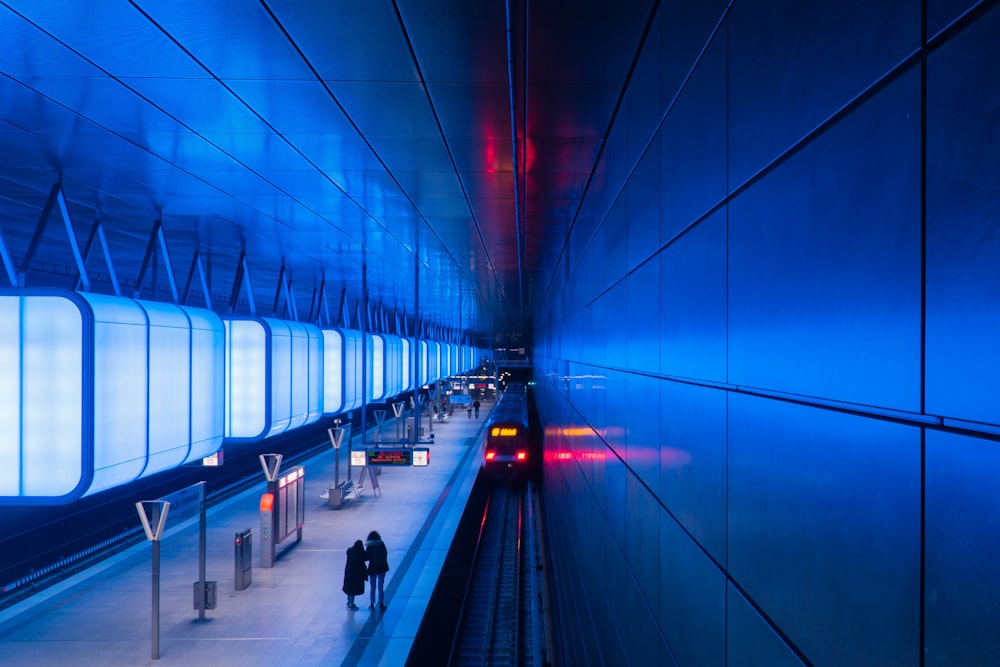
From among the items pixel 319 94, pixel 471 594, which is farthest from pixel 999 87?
pixel 471 594

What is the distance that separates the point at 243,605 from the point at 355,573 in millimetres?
2073

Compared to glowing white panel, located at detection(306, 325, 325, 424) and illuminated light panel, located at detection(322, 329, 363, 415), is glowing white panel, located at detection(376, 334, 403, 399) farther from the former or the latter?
glowing white panel, located at detection(306, 325, 325, 424)

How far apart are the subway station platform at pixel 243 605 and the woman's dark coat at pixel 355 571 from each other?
15.9 inches

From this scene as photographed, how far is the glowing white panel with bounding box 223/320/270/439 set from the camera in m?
9.05

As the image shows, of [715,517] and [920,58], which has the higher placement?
[920,58]

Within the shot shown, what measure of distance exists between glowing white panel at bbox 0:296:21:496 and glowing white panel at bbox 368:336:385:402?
36.0 feet

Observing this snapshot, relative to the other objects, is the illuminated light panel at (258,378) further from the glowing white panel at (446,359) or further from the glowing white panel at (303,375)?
the glowing white panel at (446,359)

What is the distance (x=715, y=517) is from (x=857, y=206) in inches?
59.8

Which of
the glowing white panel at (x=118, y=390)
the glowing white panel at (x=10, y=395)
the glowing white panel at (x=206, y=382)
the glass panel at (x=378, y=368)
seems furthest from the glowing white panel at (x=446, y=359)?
the glowing white panel at (x=10, y=395)

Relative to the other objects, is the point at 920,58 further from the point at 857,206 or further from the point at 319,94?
the point at 319,94

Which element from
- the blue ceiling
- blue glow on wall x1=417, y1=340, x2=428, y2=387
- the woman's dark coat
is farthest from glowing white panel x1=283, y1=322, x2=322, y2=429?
blue glow on wall x1=417, y1=340, x2=428, y2=387

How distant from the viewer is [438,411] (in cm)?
3800


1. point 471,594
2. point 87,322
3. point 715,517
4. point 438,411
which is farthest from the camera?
point 438,411

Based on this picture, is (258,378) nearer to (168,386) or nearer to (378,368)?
(168,386)
